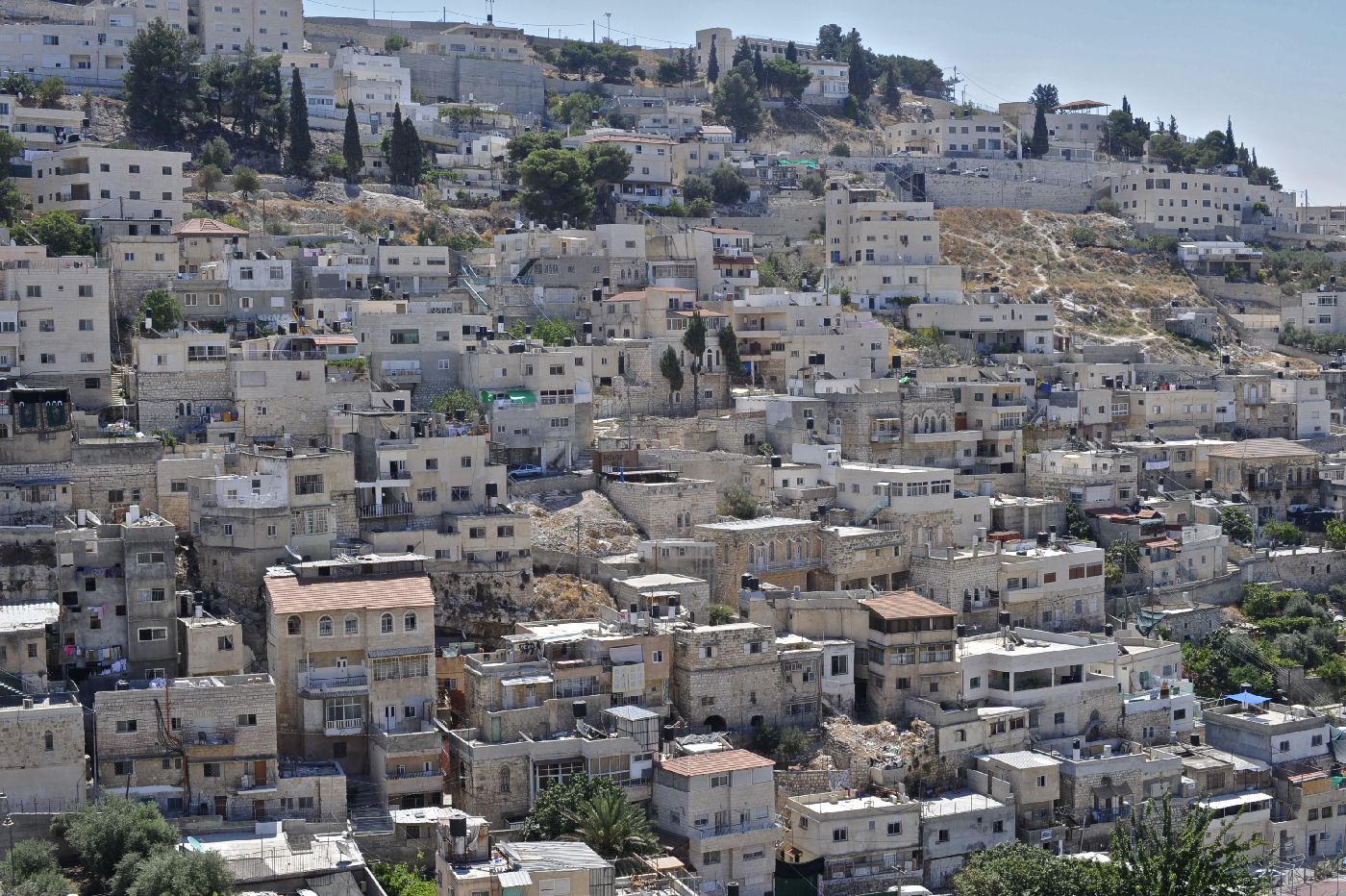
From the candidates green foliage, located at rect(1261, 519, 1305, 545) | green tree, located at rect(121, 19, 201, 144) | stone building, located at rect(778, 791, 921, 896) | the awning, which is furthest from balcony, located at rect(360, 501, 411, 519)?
green tree, located at rect(121, 19, 201, 144)

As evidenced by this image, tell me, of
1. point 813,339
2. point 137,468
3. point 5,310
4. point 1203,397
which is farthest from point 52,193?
point 1203,397

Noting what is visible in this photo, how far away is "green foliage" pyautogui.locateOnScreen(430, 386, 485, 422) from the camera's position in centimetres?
4194

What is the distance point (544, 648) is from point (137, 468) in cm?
860

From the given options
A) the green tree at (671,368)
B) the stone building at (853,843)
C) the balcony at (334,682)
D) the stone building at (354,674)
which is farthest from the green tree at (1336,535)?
the balcony at (334,682)

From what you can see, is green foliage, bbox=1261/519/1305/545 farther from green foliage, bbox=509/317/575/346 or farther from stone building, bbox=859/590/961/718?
green foliage, bbox=509/317/575/346

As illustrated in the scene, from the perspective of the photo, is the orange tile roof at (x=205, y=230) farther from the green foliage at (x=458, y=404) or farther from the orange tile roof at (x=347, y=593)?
the orange tile roof at (x=347, y=593)

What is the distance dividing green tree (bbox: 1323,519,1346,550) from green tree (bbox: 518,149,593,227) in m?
22.7

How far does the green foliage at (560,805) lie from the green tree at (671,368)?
1728cm

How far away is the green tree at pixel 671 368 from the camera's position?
46.9 meters

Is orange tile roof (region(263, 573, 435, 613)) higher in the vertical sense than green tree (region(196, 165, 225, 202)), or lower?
lower

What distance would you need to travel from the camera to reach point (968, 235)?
67625 millimetres

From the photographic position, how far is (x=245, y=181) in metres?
54.6

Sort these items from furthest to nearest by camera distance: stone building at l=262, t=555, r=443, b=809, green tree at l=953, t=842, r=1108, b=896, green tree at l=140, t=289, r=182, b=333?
green tree at l=140, t=289, r=182, b=333
stone building at l=262, t=555, r=443, b=809
green tree at l=953, t=842, r=1108, b=896

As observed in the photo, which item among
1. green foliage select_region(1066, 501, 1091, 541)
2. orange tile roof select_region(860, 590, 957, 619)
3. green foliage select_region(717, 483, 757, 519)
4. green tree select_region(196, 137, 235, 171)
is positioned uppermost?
green tree select_region(196, 137, 235, 171)
